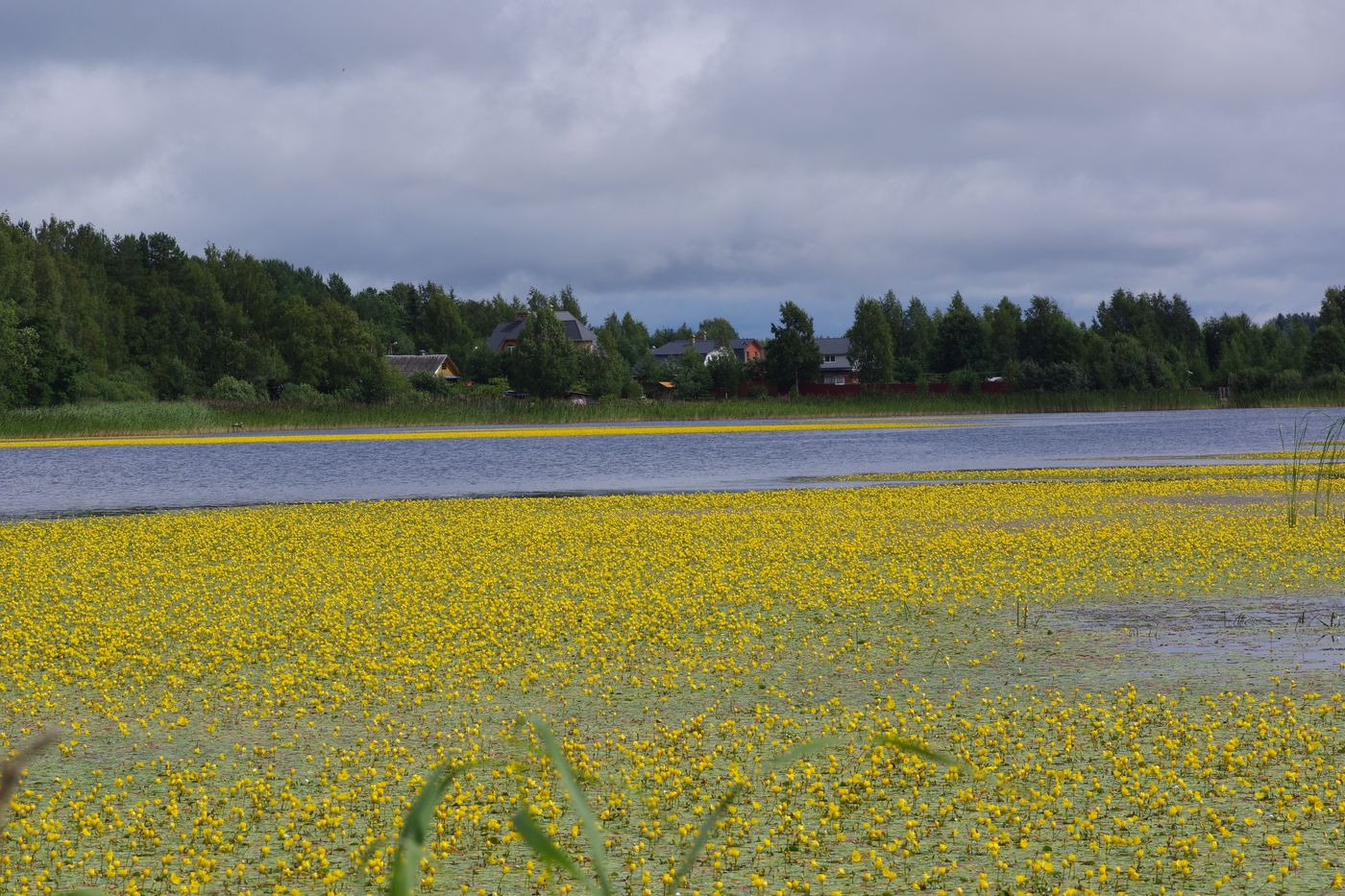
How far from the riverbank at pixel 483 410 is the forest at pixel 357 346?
9.82 metres

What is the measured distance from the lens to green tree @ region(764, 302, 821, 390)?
4518 inches

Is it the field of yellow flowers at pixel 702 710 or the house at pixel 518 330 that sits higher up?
the house at pixel 518 330

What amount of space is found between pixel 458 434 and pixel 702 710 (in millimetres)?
65872

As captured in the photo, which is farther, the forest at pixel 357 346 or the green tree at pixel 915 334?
the green tree at pixel 915 334

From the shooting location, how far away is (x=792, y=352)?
4515 inches

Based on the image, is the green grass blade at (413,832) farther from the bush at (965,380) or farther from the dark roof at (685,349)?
the dark roof at (685,349)

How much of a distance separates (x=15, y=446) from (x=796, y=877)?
66.2 metres

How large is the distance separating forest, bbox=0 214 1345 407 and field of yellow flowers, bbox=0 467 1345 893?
75.8 metres

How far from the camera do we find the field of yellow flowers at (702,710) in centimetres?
659

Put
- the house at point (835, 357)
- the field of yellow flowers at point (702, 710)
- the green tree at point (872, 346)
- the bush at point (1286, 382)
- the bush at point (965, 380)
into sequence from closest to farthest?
the field of yellow flowers at point (702, 710)
the bush at point (1286, 382)
the bush at point (965, 380)
the green tree at point (872, 346)
the house at point (835, 357)

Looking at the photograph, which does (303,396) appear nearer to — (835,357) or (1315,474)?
(1315,474)

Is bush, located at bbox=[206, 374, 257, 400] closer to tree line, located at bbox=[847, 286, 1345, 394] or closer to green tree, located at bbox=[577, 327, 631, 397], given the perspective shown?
green tree, located at bbox=[577, 327, 631, 397]

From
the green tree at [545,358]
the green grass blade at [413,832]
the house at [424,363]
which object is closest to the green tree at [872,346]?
the green tree at [545,358]

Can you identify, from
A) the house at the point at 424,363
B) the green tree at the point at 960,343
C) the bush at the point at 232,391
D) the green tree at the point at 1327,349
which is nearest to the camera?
the bush at the point at 232,391
